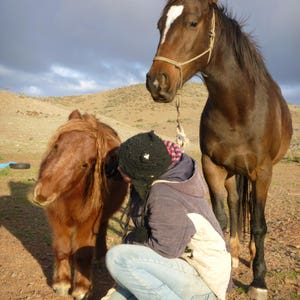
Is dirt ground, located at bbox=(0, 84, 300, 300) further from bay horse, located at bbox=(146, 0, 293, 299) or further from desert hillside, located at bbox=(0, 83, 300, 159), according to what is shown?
desert hillside, located at bbox=(0, 83, 300, 159)

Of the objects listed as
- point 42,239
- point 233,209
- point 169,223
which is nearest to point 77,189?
point 169,223

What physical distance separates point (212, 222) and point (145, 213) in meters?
0.48

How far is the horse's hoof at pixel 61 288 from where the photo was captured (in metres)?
3.32

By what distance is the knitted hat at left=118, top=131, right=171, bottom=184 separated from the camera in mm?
2318

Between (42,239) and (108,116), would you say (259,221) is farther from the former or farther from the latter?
(108,116)

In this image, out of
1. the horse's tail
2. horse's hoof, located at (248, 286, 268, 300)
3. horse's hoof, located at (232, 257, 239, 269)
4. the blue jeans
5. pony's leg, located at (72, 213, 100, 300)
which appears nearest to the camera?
the blue jeans

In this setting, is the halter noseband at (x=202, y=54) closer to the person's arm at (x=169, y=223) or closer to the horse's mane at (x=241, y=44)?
the horse's mane at (x=241, y=44)

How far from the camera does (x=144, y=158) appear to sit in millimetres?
2305

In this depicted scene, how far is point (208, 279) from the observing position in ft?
8.48

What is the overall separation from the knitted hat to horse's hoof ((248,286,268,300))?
6.11 ft

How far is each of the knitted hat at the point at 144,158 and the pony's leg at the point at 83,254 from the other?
40.0 inches

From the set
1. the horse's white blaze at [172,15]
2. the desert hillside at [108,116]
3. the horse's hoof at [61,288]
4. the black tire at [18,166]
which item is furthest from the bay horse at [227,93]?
the black tire at [18,166]

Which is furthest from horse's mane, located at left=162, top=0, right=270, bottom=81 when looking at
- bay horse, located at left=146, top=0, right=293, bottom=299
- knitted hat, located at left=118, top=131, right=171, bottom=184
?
knitted hat, located at left=118, top=131, right=171, bottom=184

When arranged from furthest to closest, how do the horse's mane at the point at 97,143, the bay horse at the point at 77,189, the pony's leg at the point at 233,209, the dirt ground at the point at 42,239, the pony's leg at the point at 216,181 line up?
the pony's leg at the point at 233,209
the pony's leg at the point at 216,181
the dirt ground at the point at 42,239
the horse's mane at the point at 97,143
the bay horse at the point at 77,189
